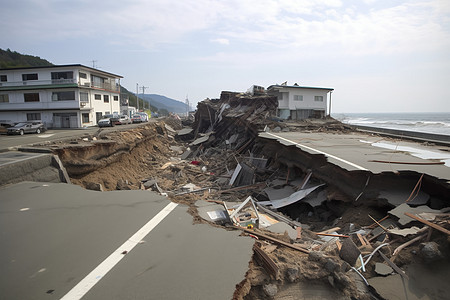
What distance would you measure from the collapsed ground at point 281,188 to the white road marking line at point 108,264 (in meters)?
1.15

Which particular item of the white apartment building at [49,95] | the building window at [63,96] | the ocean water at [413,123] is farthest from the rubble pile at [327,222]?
the building window at [63,96]

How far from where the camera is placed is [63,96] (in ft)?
107

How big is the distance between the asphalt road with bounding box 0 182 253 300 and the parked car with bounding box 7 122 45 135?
21.6 metres

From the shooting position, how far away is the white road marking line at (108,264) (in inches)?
99.1

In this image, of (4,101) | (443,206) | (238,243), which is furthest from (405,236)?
(4,101)

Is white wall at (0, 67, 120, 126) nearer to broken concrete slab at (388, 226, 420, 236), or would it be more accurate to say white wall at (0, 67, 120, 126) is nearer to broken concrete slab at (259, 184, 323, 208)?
broken concrete slab at (259, 184, 323, 208)

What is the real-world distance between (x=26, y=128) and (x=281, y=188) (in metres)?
23.9

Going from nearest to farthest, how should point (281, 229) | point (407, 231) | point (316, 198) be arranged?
point (407, 231)
point (281, 229)
point (316, 198)

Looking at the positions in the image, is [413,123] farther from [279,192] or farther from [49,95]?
[49,95]

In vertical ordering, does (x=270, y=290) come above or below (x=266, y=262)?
below

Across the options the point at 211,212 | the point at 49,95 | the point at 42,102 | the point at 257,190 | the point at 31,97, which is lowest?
the point at 257,190

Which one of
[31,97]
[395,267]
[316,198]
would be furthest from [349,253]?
[31,97]

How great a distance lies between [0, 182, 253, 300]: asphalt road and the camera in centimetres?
261

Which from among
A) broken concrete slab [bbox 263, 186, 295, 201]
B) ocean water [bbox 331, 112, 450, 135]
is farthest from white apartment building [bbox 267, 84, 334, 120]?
broken concrete slab [bbox 263, 186, 295, 201]
